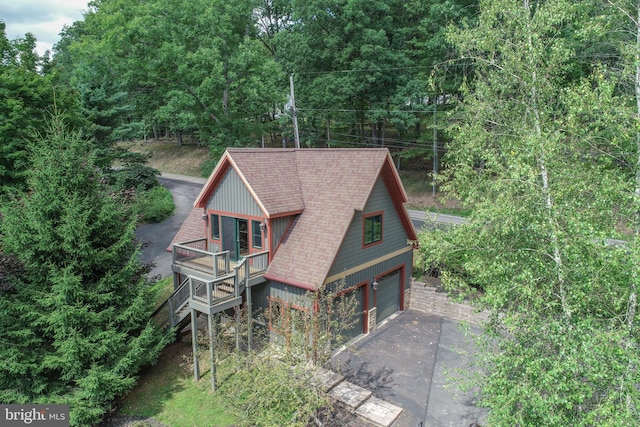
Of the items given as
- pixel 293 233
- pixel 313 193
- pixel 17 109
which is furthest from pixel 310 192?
pixel 17 109

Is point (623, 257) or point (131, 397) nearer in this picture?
point (623, 257)

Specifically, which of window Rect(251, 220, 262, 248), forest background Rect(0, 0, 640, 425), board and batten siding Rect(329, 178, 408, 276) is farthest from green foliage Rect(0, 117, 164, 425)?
forest background Rect(0, 0, 640, 425)

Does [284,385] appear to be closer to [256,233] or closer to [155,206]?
[256,233]

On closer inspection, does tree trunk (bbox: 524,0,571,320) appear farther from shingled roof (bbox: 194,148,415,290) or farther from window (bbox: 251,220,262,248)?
window (bbox: 251,220,262,248)

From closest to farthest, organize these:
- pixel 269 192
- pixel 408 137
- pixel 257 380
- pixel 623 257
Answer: pixel 623 257, pixel 257 380, pixel 269 192, pixel 408 137

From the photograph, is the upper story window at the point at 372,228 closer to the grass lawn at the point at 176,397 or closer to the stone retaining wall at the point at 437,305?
the stone retaining wall at the point at 437,305

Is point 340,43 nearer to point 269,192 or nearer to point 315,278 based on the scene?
point 269,192

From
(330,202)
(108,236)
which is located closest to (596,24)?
(330,202)
